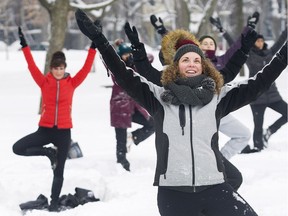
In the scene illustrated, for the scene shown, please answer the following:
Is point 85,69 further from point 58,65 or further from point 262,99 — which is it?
point 262,99

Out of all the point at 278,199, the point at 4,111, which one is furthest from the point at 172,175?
the point at 4,111

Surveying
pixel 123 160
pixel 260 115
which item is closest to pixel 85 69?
pixel 123 160

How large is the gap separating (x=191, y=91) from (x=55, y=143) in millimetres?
2923

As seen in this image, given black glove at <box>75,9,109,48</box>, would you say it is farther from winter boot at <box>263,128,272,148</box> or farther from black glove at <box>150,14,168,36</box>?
winter boot at <box>263,128,272,148</box>

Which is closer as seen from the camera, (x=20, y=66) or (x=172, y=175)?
(x=172, y=175)

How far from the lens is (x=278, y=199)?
19.2ft

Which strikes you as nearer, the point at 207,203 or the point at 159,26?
the point at 207,203

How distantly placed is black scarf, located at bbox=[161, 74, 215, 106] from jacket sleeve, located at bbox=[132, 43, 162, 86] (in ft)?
3.47

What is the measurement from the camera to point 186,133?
3.28m

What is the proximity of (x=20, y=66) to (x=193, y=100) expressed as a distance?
2981cm

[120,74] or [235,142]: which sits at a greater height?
[120,74]

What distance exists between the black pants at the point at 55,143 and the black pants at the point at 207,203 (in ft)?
9.02

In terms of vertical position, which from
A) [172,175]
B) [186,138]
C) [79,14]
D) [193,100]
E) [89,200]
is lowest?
[89,200]

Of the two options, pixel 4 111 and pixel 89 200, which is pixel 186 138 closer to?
pixel 89 200
